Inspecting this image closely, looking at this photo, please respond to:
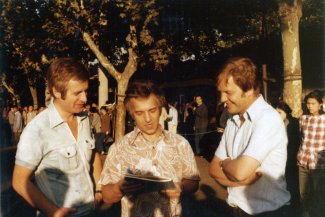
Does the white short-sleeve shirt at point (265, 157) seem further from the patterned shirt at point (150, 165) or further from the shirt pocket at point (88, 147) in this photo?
the shirt pocket at point (88, 147)

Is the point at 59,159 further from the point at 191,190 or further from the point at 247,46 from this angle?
the point at 247,46

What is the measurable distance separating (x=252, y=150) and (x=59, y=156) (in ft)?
4.20

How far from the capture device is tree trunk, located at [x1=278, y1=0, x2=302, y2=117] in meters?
8.41

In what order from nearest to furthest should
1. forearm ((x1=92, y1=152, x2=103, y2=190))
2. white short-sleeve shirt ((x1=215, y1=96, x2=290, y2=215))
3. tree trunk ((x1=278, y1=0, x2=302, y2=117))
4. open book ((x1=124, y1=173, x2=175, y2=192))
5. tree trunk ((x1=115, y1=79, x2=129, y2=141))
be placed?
open book ((x1=124, y1=173, x2=175, y2=192)) → white short-sleeve shirt ((x1=215, y1=96, x2=290, y2=215)) → forearm ((x1=92, y1=152, x2=103, y2=190)) → tree trunk ((x1=278, y1=0, x2=302, y2=117)) → tree trunk ((x1=115, y1=79, x2=129, y2=141))

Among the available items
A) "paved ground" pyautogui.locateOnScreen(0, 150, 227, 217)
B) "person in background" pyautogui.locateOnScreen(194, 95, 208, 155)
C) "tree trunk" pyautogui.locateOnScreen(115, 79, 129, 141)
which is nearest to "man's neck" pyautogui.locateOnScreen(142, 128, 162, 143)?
"paved ground" pyautogui.locateOnScreen(0, 150, 227, 217)

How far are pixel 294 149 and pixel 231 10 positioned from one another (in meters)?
9.57

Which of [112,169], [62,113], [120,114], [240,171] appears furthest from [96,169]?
[120,114]

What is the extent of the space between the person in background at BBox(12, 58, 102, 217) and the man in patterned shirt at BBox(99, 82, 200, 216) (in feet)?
0.68

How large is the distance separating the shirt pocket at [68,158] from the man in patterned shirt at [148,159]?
223 mm

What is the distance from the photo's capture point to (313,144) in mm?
5871

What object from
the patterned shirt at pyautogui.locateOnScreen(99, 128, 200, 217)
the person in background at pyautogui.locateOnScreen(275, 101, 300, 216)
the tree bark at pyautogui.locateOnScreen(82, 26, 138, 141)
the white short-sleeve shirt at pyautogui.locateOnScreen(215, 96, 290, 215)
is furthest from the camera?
the tree bark at pyautogui.locateOnScreen(82, 26, 138, 141)

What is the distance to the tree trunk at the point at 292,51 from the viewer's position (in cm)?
841

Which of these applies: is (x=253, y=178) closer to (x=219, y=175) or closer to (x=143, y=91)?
(x=219, y=175)

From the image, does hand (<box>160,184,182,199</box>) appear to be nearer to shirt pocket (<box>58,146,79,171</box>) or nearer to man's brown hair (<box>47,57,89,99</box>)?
shirt pocket (<box>58,146,79,171</box>)
